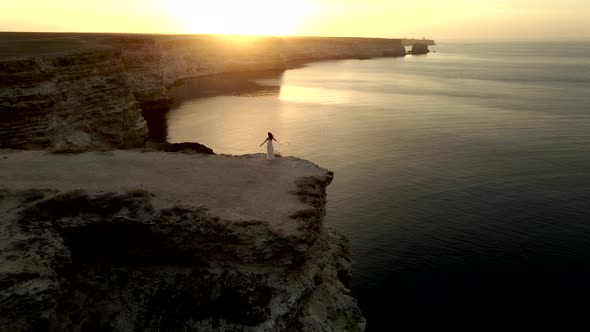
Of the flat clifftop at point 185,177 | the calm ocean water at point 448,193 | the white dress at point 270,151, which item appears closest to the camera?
the flat clifftop at point 185,177

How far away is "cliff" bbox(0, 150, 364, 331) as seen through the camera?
18.3m

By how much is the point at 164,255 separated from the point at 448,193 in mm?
29877

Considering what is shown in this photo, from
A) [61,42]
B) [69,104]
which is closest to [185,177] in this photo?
[69,104]

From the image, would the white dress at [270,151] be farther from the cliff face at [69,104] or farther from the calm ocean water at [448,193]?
the cliff face at [69,104]

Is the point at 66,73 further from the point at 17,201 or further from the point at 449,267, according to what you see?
the point at 449,267

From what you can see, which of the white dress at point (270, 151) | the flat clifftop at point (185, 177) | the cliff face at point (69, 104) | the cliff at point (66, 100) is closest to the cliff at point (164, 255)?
the flat clifftop at point (185, 177)

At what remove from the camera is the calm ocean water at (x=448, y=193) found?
25.5m

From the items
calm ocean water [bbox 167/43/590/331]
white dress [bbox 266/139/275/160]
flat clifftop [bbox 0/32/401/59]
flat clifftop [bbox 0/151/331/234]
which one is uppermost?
flat clifftop [bbox 0/32/401/59]

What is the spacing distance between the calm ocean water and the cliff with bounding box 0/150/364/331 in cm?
752

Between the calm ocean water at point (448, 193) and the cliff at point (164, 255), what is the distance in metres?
7.52

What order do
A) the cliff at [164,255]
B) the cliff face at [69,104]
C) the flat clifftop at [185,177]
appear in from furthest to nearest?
the cliff face at [69,104] → the flat clifftop at [185,177] → the cliff at [164,255]

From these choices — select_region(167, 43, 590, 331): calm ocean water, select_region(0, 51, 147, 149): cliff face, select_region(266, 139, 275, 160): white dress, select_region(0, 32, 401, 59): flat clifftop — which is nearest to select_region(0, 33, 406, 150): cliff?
select_region(0, 51, 147, 149): cliff face

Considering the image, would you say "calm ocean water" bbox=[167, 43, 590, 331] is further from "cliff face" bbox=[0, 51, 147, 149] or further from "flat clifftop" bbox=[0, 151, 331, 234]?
"cliff face" bbox=[0, 51, 147, 149]

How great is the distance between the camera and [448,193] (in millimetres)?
41469
